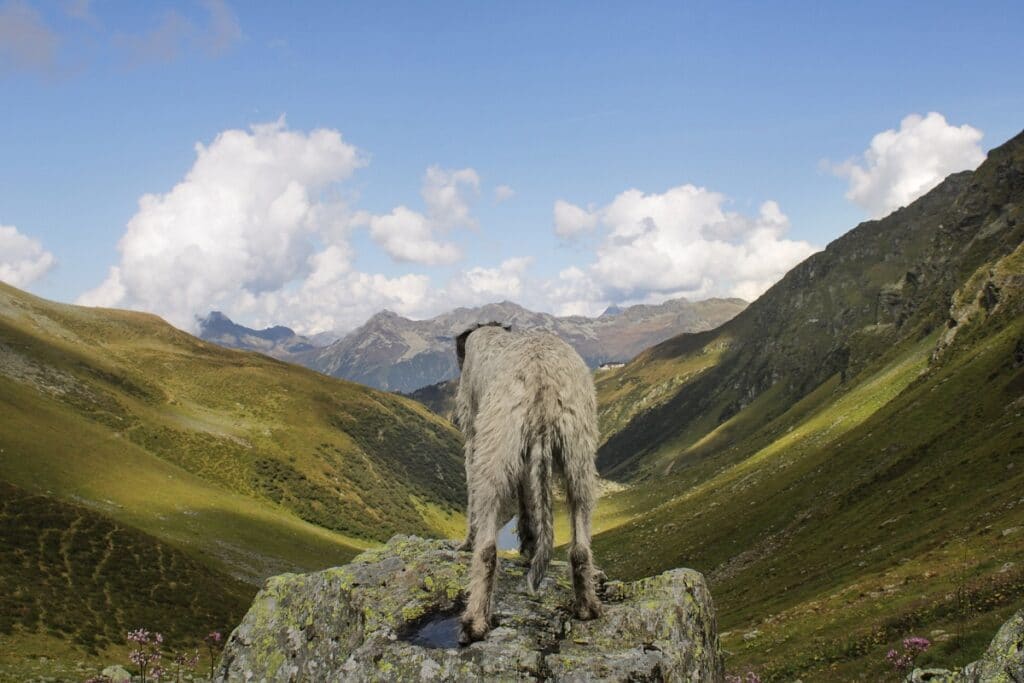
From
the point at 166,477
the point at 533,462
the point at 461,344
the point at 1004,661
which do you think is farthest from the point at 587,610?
the point at 166,477

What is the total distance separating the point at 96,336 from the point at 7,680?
188 metres

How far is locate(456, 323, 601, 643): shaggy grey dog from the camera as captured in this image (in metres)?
9.60

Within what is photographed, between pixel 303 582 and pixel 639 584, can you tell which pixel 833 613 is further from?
pixel 303 582

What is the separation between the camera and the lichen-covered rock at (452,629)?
9.43 meters

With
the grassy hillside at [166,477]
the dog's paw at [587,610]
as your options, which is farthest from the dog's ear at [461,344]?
the grassy hillside at [166,477]

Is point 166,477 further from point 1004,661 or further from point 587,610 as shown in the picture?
point 1004,661

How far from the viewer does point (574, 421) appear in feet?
33.7

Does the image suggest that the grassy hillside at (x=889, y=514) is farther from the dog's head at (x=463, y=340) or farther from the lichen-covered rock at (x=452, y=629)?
the dog's head at (x=463, y=340)

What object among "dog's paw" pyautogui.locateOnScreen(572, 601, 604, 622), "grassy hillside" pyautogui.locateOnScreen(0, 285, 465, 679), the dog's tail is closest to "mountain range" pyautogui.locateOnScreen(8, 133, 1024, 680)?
"grassy hillside" pyautogui.locateOnScreen(0, 285, 465, 679)

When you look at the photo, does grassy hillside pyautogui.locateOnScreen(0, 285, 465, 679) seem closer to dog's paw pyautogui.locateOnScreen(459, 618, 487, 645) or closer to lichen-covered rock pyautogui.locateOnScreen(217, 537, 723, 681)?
lichen-covered rock pyautogui.locateOnScreen(217, 537, 723, 681)

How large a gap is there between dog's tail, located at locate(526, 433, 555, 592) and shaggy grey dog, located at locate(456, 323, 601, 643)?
2 cm

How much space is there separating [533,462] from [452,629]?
3.12 m

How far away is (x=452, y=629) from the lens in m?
10.2

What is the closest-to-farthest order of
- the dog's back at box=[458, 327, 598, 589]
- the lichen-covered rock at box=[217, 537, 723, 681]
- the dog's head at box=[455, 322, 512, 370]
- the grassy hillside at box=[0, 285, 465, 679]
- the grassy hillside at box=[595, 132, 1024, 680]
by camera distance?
the lichen-covered rock at box=[217, 537, 723, 681], the dog's back at box=[458, 327, 598, 589], the dog's head at box=[455, 322, 512, 370], the grassy hillside at box=[595, 132, 1024, 680], the grassy hillside at box=[0, 285, 465, 679]
